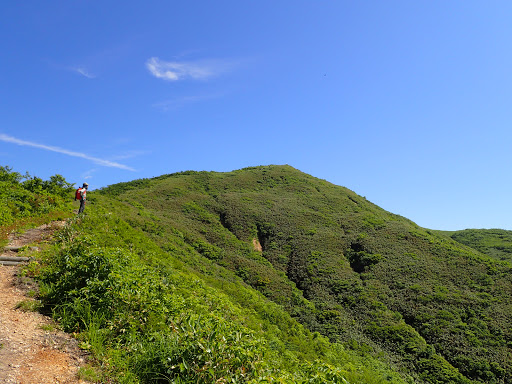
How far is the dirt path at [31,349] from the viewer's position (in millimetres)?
5290

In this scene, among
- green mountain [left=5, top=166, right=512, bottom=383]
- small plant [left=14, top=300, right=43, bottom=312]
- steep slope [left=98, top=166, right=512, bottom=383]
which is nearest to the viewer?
green mountain [left=5, top=166, right=512, bottom=383]

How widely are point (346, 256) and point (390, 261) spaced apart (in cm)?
424

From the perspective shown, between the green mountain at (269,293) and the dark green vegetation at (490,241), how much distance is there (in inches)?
831

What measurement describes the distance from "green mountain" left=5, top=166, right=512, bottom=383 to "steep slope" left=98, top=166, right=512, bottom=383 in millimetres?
127

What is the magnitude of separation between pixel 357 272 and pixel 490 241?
42.9 meters

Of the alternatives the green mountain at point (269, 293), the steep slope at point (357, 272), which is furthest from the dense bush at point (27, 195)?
the steep slope at point (357, 272)

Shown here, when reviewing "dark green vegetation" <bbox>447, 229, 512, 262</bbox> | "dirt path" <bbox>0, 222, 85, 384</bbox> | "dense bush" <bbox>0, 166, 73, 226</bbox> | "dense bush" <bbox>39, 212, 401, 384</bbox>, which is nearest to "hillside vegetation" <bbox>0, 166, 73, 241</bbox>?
"dense bush" <bbox>0, 166, 73, 226</bbox>

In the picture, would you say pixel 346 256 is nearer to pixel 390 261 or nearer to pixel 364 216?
pixel 390 261

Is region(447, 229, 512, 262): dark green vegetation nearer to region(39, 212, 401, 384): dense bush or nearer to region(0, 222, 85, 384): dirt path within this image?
region(39, 212, 401, 384): dense bush

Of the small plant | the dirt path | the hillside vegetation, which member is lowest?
the dirt path

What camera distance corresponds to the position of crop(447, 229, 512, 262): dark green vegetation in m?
48.1

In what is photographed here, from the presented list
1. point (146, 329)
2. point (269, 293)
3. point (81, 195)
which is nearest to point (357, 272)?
point (269, 293)

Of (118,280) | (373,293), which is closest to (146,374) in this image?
(118,280)

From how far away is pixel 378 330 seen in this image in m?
21.4
